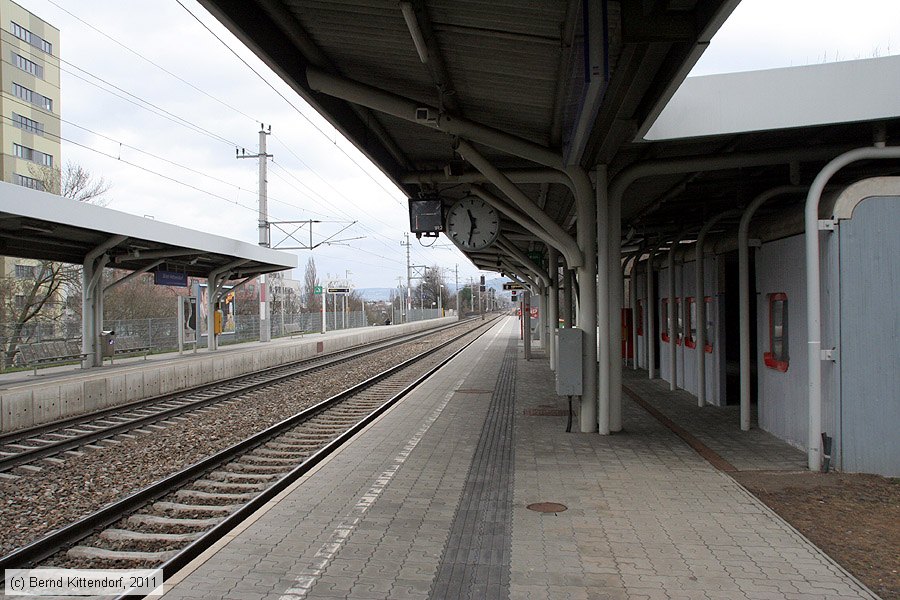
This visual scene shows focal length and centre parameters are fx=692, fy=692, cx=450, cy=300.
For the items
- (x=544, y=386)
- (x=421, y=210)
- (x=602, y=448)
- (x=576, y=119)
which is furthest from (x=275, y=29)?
(x=544, y=386)

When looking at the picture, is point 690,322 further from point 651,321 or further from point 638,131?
point 638,131

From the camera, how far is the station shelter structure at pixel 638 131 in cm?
608

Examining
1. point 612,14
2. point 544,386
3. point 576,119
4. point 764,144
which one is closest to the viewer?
point 612,14

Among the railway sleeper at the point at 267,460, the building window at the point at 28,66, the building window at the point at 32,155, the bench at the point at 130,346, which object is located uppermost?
the building window at the point at 28,66

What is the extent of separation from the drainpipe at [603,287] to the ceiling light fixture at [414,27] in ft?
11.4

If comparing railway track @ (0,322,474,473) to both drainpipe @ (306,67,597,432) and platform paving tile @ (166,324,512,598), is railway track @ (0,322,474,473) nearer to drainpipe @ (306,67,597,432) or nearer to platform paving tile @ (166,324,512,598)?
platform paving tile @ (166,324,512,598)

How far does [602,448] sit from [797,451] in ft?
7.30

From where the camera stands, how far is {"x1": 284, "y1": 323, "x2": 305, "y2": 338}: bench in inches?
1732

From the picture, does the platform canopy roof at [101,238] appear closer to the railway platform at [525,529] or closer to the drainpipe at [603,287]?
the railway platform at [525,529]

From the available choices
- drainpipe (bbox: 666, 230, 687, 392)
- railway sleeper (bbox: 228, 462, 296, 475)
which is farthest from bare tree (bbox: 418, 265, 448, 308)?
railway sleeper (bbox: 228, 462, 296, 475)

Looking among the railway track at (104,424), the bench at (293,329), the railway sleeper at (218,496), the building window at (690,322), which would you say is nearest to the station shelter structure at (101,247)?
the railway track at (104,424)

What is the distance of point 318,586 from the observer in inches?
171

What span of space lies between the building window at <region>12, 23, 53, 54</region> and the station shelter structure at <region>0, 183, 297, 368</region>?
2934 centimetres

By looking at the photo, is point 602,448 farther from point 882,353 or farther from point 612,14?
point 612,14
